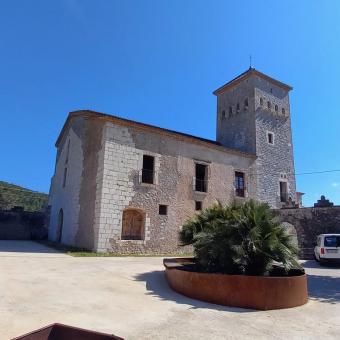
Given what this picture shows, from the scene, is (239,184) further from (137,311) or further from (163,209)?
(137,311)

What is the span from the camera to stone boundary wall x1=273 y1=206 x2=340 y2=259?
1745 cm

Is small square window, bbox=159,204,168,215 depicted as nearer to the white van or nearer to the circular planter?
the white van

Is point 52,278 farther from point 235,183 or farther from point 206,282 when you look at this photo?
point 235,183

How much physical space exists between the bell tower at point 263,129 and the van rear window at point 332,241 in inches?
317

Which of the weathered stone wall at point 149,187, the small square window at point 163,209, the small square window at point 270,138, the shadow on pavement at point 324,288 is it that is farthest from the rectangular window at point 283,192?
the shadow on pavement at point 324,288

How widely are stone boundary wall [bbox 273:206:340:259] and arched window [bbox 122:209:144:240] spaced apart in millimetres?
8204

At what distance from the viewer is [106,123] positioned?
50.3 feet

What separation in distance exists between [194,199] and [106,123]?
653 centimetres

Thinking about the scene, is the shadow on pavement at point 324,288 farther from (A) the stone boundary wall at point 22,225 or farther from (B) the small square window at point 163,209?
(A) the stone boundary wall at point 22,225

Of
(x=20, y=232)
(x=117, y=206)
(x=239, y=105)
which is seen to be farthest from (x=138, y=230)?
(x=239, y=105)

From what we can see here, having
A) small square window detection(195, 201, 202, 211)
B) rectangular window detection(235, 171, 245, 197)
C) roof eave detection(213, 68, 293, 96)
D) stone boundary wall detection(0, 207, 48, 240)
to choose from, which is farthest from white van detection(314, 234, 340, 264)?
stone boundary wall detection(0, 207, 48, 240)

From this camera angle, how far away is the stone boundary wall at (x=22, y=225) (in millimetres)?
23219

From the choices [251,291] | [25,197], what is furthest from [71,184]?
[25,197]

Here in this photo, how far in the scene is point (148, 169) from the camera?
1647 centimetres
